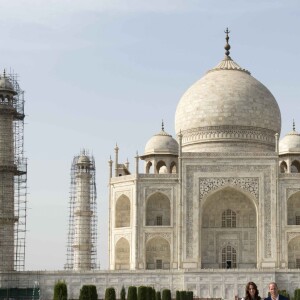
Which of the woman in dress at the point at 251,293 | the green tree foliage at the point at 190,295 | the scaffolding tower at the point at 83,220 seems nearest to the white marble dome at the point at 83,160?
the scaffolding tower at the point at 83,220

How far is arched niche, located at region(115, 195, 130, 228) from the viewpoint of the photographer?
91.9ft

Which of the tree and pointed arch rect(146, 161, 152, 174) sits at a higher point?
pointed arch rect(146, 161, 152, 174)

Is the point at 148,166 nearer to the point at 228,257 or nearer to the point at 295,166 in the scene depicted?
the point at 228,257

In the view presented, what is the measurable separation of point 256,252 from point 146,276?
189 inches

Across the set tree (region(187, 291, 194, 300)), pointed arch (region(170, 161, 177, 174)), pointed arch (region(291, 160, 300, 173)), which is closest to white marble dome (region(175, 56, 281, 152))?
pointed arch (region(170, 161, 177, 174))

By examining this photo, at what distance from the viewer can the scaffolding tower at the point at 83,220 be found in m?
31.1

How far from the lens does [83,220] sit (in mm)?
31141

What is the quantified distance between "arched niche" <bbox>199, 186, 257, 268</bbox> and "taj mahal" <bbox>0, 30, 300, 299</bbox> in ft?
0.12

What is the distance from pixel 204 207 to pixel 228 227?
114cm

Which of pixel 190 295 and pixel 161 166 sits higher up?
pixel 161 166

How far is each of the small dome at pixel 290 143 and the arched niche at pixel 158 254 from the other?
19.2ft

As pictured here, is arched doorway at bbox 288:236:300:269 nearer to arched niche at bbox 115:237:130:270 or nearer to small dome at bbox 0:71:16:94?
arched niche at bbox 115:237:130:270

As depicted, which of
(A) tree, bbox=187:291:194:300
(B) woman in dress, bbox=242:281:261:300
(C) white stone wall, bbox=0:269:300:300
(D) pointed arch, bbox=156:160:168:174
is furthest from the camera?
(D) pointed arch, bbox=156:160:168:174

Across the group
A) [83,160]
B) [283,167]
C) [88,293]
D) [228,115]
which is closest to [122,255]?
[83,160]
